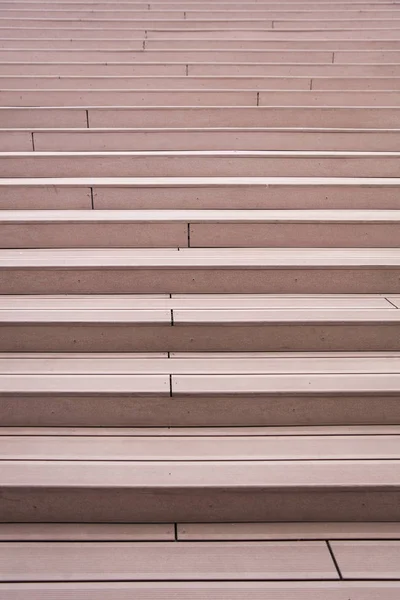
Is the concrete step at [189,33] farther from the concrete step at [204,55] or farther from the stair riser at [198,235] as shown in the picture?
the stair riser at [198,235]

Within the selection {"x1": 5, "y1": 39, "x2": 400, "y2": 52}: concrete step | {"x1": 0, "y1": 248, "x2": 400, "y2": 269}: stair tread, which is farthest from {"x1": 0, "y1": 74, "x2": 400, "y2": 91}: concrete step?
{"x1": 0, "y1": 248, "x2": 400, "y2": 269}: stair tread

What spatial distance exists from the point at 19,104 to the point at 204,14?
1.81 m

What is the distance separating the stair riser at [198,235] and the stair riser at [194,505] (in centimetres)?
103

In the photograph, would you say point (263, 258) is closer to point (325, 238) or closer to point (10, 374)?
point (325, 238)

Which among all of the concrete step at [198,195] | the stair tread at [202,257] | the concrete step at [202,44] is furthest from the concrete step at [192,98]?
the stair tread at [202,257]

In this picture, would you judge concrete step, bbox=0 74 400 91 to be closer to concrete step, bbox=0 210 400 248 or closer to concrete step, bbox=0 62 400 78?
concrete step, bbox=0 62 400 78

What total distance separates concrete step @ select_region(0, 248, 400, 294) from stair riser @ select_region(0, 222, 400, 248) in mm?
143

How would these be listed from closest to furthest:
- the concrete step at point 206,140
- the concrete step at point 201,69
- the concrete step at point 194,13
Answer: the concrete step at point 206,140 < the concrete step at point 201,69 < the concrete step at point 194,13

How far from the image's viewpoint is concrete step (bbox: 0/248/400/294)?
1.90m

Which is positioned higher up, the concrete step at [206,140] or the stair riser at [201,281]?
the concrete step at [206,140]

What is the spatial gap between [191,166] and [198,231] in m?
0.48

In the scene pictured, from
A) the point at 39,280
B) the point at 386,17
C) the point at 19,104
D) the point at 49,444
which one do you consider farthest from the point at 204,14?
the point at 49,444

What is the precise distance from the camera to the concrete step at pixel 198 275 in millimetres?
1900

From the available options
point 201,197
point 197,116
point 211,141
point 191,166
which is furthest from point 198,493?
point 197,116
